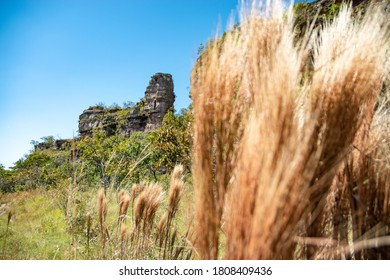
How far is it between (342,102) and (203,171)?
1.38 feet

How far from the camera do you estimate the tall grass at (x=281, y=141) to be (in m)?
0.53

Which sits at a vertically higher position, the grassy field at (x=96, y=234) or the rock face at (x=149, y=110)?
the rock face at (x=149, y=110)

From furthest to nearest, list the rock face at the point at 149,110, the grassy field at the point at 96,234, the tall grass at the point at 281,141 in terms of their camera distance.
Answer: the rock face at the point at 149,110 → the grassy field at the point at 96,234 → the tall grass at the point at 281,141

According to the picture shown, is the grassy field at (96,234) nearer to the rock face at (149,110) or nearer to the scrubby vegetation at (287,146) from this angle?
the scrubby vegetation at (287,146)

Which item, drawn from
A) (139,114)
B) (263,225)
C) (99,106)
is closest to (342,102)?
(263,225)

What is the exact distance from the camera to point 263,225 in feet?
1.67

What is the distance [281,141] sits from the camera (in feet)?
1.76

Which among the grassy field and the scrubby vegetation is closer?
the scrubby vegetation

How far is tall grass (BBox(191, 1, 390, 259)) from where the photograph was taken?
534 mm

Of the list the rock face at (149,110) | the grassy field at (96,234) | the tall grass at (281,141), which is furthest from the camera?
the rock face at (149,110)

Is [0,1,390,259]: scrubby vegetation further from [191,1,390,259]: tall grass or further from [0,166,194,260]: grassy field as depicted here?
[0,166,194,260]: grassy field

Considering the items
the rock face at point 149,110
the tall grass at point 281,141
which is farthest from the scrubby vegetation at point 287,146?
the rock face at point 149,110

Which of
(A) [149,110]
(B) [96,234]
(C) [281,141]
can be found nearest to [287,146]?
(C) [281,141]

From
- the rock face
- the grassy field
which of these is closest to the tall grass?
the grassy field
